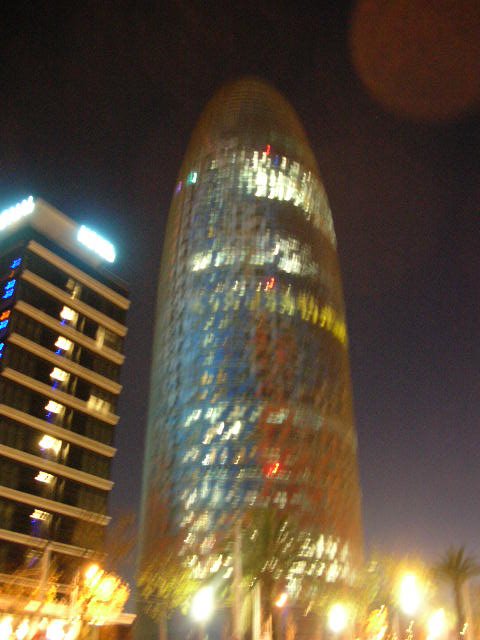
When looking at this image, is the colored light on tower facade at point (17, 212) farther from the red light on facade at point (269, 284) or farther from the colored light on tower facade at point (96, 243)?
the red light on facade at point (269, 284)

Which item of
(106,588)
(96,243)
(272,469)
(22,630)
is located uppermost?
(96,243)

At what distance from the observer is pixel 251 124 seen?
96.4 m

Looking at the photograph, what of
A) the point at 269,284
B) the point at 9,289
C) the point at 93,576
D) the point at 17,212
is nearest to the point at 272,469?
Result: the point at 269,284

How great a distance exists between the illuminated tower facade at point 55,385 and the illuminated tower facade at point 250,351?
664 cm

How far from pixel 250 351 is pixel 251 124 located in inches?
1342

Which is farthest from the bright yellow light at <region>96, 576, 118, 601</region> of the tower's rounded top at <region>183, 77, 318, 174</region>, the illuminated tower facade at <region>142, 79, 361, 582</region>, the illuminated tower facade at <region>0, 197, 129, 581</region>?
the tower's rounded top at <region>183, 77, 318, 174</region>

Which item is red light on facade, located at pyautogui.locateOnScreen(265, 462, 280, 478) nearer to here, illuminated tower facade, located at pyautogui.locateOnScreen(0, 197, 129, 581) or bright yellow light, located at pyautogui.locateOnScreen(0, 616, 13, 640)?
illuminated tower facade, located at pyautogui.locateOnScreen(0, 197, 129, 581)

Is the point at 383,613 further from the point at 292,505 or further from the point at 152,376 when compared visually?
the point at 152,376

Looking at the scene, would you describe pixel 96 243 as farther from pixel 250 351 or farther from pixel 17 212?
pixel 250 351

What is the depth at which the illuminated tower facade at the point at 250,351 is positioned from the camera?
75000mm

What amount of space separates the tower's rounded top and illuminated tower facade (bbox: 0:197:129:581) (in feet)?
75.4

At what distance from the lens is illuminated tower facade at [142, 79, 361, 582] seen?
75.0m

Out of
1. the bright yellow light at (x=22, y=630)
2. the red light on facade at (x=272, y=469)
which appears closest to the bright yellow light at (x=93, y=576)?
the bright yellow light at (x=22, y=630)

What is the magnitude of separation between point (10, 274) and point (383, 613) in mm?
52489
